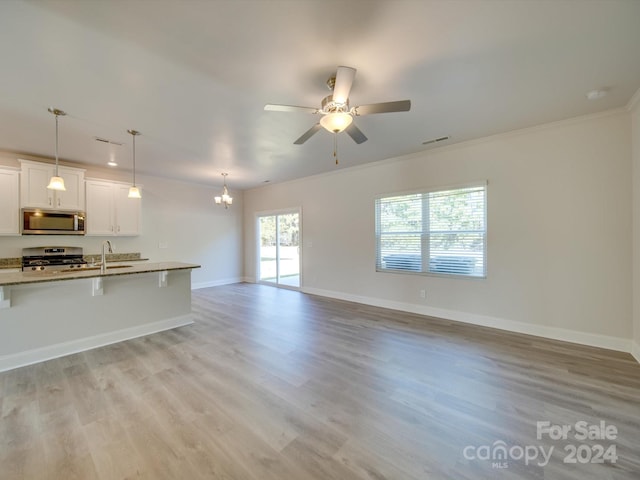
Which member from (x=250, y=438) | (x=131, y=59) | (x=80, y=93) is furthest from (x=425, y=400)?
(x=80, y=93)

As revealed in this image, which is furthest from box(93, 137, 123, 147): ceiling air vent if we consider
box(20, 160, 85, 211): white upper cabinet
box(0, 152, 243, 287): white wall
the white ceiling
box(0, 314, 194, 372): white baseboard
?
box(0, 314, 194, 372): white baseboard

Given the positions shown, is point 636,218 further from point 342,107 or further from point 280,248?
point 280,248

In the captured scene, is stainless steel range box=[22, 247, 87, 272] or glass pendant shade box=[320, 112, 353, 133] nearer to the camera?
glass pendant shade box=[320, 112, 353, 133]

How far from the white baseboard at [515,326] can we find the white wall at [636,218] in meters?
0.18

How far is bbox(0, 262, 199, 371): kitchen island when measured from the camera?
273 cm

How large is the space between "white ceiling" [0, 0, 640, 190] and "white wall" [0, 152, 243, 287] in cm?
201

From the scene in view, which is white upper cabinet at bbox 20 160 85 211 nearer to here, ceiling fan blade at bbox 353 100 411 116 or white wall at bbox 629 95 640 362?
ceiling fan blade at bbox 353 100 411 116

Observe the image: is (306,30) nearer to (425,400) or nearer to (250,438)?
(250,438)

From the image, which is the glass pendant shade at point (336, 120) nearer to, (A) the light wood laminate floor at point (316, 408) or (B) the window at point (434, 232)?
(A) the light wood laminate floor at point (316, 408)

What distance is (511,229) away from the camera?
143 inches

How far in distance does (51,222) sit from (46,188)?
0.58m

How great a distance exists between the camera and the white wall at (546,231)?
9.96ft

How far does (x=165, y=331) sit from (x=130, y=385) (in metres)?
1.46

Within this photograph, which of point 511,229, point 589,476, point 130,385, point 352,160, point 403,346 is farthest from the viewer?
point 352,160
